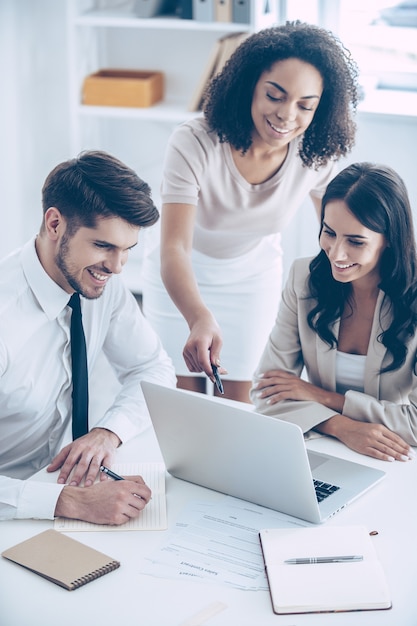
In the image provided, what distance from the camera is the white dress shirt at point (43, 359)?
1809 millimetres

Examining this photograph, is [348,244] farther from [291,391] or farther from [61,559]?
[61,559]

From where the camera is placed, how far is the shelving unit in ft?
11.8

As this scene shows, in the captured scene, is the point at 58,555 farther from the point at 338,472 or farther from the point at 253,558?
the point at 338,472

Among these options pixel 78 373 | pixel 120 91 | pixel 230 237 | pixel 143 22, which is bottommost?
pixel 78 373

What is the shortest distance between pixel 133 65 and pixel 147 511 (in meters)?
2.78

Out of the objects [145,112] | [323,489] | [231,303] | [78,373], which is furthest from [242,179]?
[145,112]

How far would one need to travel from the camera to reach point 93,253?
182cm

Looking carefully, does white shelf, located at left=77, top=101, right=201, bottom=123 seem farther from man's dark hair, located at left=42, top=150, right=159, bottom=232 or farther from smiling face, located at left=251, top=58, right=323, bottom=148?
man's dark hair, located at left=42, top=150, right=159, bottom=232

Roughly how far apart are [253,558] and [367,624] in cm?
23

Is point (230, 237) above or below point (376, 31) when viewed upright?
below

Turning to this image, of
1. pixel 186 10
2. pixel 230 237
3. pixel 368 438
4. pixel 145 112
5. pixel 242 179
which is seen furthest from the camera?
pixel 145 112

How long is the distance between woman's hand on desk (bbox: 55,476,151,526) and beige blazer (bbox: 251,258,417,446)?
0.46 m

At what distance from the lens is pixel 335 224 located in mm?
1962

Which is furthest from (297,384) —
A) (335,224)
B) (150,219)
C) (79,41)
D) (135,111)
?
(79,41)
